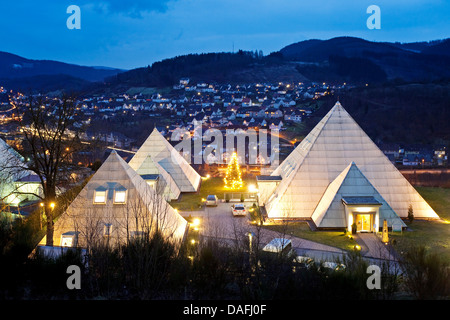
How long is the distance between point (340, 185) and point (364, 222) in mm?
2207

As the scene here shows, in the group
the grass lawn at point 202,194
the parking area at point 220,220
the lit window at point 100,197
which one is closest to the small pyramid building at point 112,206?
the lit window at point 100,197

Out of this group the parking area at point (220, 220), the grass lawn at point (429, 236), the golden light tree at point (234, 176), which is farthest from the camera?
the golden light tree at point (234, 176)

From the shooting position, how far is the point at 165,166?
30.7 m

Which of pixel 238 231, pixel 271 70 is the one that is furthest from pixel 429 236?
pixel 271 70

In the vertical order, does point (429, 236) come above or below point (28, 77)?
below

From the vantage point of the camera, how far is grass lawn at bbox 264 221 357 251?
729 inches

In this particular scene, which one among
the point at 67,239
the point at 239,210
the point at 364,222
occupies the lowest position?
the point at 67,239

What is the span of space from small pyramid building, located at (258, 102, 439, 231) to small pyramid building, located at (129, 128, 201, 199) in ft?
22.9

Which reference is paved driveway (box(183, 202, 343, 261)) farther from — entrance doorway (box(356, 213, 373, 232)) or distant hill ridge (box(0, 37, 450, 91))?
distant hill ridge (box(0, 37, 450, 91))

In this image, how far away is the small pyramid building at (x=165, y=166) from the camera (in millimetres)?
28469

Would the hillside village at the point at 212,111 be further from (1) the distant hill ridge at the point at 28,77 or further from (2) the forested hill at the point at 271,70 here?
(1) the distant hill ridge at the point at 28,77

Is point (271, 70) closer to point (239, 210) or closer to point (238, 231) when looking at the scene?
point (239, 210)

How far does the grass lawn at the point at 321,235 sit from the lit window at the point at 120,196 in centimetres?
713
